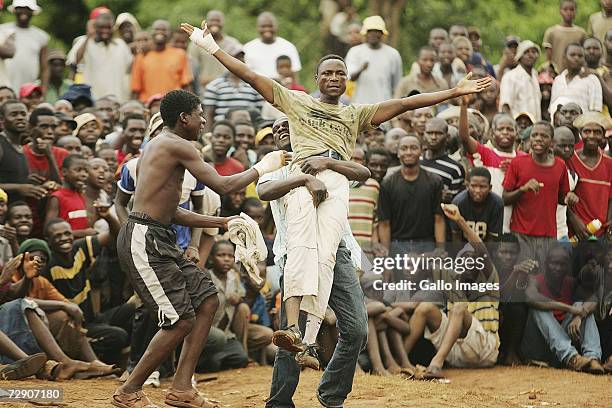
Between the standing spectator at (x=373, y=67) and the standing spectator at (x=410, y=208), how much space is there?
4.43m

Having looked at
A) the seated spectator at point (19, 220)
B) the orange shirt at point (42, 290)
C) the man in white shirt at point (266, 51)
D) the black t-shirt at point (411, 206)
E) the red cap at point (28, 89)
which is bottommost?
the orange shirt at point (42, 290)

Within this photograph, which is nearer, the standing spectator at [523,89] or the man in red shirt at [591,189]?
the man in red shirt at [591,189]

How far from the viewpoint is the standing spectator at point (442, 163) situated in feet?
41.4

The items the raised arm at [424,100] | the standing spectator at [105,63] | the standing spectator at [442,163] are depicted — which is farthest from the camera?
the standing spectator at [105,63]

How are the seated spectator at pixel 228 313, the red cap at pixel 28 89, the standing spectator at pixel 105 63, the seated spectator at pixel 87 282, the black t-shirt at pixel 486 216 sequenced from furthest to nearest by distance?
the standing spectator at pixel 105 63
the red cap at pixel 28 89
the black t-shirt at pixel 486 216
the seated spectator at pixel 228 313
the seated spectator at pixel 87 282

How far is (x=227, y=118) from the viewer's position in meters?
14.8

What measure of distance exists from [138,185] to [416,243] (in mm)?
4462

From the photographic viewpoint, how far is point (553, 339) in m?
12.1

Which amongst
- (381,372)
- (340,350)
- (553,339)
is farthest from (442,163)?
(340,350)

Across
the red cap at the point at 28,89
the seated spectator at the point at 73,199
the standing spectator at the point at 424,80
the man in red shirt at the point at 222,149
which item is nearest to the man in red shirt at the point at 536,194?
the man in red shirt at the point at 222,149

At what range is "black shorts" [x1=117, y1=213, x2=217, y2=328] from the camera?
8266 millimetres

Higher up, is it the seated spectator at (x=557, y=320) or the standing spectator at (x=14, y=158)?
the standing spectator at (x=14, y=158)

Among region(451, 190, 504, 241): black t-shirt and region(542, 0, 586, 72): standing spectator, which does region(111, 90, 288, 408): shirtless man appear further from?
region(542, 0, 586, 72): standing spectator

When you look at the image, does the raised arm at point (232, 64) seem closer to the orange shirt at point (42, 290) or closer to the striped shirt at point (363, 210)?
the orange shirt at point (42, 290)
